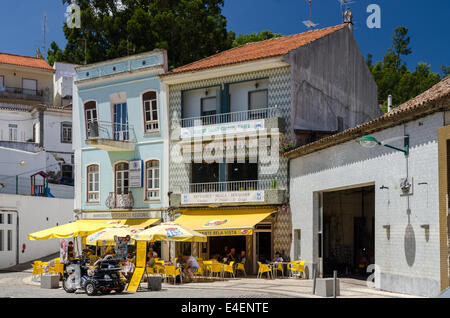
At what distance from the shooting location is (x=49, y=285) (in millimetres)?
23609

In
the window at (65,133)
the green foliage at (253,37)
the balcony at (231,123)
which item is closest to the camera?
the balcony at (231,123)

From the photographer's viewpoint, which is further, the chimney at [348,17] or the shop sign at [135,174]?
the chimney at [348,17]

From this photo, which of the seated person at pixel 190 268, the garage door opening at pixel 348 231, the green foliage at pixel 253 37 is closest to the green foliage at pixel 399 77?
the green foliage at pixel 253 37

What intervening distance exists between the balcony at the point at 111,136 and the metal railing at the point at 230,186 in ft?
13.3

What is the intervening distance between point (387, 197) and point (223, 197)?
10.9 meters

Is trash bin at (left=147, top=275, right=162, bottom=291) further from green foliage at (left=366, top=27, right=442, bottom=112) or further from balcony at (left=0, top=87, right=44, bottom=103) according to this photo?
balcony at (left=0, top=87, right=44, bottom=103)

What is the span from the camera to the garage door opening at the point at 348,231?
27625 millimetres

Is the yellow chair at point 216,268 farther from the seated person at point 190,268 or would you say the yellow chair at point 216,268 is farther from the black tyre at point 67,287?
the black tyre at point 67,287

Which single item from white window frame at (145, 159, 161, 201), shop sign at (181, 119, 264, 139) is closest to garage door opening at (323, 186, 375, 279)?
shop sign at (181, 119, 264, 139)

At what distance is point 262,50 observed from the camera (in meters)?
32.5

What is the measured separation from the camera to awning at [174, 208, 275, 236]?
2786 cm
